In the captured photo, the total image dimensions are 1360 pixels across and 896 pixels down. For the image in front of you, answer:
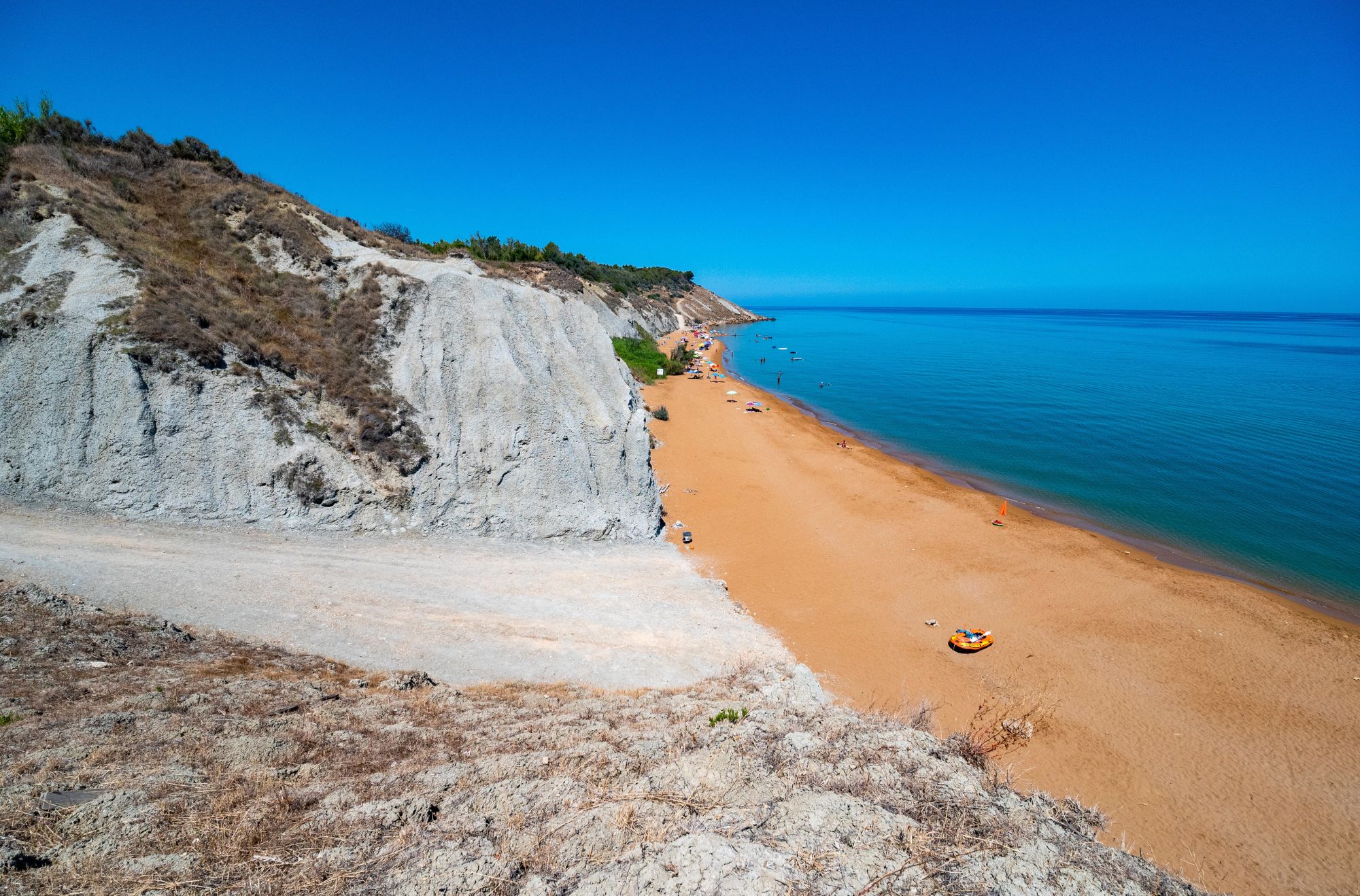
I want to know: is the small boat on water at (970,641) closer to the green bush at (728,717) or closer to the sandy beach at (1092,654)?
the sandy beach at (1092,654)

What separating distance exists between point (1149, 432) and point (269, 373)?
185ft

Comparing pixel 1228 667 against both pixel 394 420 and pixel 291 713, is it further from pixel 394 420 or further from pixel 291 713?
pixel 394 420

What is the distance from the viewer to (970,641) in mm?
16297

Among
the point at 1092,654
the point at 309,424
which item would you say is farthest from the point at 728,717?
the point at 309,424

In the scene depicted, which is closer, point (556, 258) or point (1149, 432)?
point (1149, 432)

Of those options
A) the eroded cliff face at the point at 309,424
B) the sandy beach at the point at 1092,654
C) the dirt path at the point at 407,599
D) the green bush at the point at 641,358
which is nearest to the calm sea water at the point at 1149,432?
the sandy beach at the point at 1092,654

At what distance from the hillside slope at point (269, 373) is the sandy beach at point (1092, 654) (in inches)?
257

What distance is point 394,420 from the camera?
64.4ft

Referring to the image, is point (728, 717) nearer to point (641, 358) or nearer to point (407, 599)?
point (407, 599)

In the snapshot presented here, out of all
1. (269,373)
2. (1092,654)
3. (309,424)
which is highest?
(269,373)

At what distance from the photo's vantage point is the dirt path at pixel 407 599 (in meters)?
12.5

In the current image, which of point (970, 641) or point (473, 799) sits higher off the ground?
point (473, 799)

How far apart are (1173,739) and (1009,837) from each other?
1259 centimetres

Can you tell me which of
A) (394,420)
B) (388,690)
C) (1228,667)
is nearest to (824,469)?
(1228,667)
